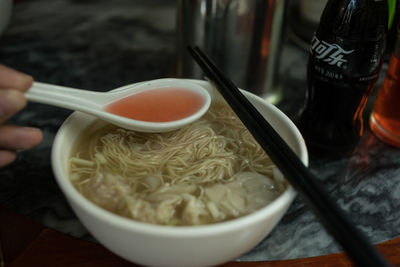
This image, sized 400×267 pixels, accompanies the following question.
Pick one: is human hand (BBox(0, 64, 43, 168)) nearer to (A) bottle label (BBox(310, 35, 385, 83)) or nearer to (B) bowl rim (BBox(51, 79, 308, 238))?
(B) bowl rim (BBox(51, 79, 308, 238))

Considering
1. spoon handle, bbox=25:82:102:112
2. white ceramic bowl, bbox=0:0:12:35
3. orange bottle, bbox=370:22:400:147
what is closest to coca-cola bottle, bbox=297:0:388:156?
orange bottle, bbox=370:22:400:147

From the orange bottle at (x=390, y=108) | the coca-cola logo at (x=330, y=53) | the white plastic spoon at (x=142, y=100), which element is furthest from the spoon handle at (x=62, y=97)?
the orange bottle at (x=390, y=108)

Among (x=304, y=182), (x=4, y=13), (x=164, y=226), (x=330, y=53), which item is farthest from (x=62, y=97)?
(x=4, y=13)

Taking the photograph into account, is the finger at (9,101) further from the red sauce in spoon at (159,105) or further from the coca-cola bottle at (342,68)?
the coca-cola bottle at (342,68)

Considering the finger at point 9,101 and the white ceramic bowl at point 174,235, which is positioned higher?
the finger at point 9,101

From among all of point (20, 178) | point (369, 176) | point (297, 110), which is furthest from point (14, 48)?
point (369, 176)

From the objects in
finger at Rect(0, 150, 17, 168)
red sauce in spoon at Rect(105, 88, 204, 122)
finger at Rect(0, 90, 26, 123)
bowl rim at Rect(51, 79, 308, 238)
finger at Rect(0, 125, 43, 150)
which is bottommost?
finger at Rect(0, 150, 17, 168)
